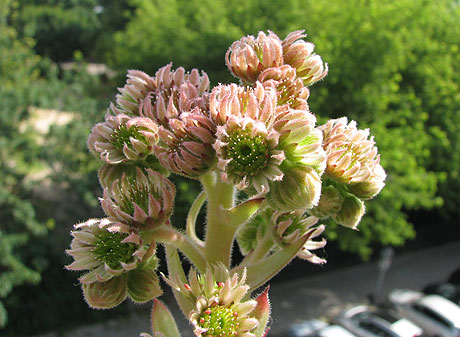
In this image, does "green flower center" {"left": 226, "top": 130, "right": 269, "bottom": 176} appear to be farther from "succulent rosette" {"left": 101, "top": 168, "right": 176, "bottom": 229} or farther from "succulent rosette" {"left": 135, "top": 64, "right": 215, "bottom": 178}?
"succulent rosette" {"left": 101, "top": 168, "right": 176, "bottom": 229}

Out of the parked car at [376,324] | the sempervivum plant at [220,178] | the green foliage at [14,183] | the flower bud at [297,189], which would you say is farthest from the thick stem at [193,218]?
the parked car at [376,324]

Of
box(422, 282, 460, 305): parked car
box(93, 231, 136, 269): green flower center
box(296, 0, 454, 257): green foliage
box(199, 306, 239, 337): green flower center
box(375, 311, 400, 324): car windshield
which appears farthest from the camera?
box(422, 282, 460, 305): parked car

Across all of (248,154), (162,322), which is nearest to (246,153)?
(248,154)

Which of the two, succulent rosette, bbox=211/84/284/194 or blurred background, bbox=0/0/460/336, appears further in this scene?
blurred background, bbox=0/0/460/336

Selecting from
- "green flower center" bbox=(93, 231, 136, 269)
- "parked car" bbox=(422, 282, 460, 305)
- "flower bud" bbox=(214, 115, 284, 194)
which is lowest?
"parked car" bbox=(422, 282, 460, 305)

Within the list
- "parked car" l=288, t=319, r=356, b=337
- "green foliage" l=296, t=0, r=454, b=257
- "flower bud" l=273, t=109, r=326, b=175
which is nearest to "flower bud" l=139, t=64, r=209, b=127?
"flower bud" l=273, t=109, r=326, b=175
